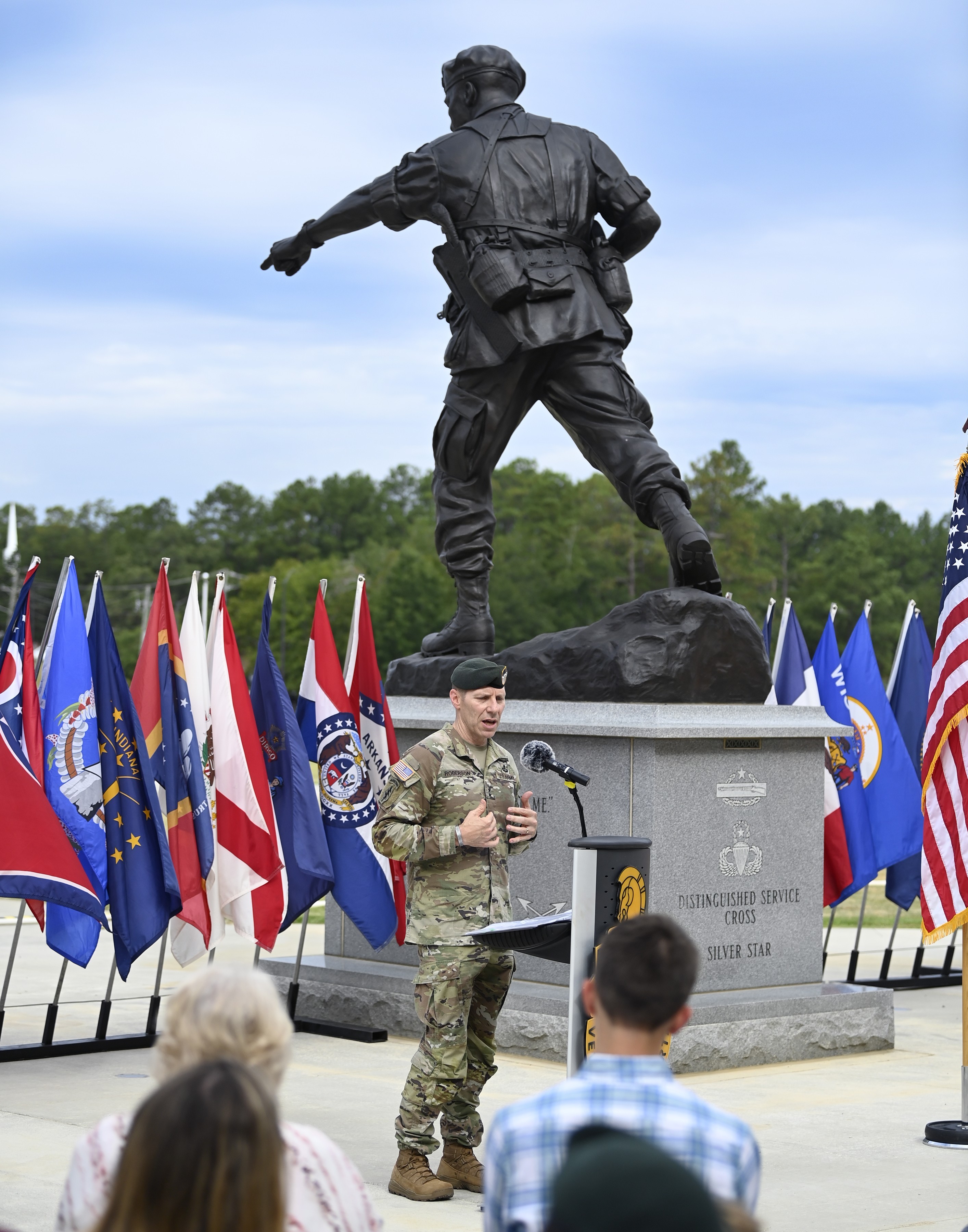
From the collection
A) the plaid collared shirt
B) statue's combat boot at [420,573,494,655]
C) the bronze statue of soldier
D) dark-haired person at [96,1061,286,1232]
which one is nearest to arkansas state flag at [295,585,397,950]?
statue's combat boot at [420,573,494,655]

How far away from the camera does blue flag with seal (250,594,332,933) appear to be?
8609 millimetres

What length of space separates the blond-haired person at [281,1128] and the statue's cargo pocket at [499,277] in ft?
21.3

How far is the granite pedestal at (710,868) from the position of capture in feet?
26.4

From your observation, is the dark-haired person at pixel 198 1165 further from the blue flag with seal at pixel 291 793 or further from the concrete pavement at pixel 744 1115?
the blue flag with seal at pixel 291 793

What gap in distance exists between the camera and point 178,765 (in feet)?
26.9

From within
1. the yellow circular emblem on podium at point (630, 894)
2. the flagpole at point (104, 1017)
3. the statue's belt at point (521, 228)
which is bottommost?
the flagpole at point (104, 1017)

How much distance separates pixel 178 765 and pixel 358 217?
3.19 metres

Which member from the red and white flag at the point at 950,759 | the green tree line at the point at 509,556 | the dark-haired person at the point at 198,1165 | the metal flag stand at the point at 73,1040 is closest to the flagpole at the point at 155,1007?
the metal flag stand at the point at 73,1040

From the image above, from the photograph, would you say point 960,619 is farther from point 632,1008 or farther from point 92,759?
point 632,1008

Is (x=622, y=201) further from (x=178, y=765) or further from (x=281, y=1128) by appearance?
(x=281, y=1128)

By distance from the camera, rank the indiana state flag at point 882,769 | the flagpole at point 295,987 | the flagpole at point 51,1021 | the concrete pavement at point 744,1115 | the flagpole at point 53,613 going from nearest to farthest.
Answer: the concrete pavement at point 744,1115 → the flagpole at point 53,613 → the flagpole at point 51,1021 → the flagpole at point 295,987 → the indiana state flag at point 882,769

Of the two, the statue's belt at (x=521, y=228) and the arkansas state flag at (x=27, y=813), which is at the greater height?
the statue's belt at (x=521, y=228)

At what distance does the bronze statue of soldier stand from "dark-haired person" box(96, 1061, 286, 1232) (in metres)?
6.75

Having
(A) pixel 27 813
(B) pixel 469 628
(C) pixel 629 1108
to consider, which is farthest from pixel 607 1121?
(B) pixel 469 628
